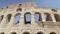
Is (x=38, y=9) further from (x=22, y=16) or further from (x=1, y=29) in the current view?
(x=1, y=29)

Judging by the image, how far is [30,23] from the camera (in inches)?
1096

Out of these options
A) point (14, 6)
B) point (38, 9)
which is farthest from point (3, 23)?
point (38, 9)

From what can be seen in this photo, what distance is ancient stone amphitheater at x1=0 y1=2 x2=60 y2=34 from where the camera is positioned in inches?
940

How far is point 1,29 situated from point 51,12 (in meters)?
10.6

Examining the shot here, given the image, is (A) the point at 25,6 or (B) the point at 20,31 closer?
(B) the point at 20,31

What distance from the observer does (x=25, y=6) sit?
95.2ft

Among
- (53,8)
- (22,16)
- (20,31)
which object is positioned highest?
(53,8)

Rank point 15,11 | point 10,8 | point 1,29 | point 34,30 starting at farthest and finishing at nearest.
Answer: point 10,8 < point 15,11 < point 1,29 < point 34,30

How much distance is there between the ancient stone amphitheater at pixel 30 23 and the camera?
23875mm

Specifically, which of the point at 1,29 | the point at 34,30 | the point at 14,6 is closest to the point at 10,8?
the point at 14,6

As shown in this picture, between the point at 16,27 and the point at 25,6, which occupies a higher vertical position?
the point at 25,6

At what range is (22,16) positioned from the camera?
26.1 m

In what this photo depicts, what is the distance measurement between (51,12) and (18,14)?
6.81 meters

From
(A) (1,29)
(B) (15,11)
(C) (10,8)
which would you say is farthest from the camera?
(C) (10,8)
